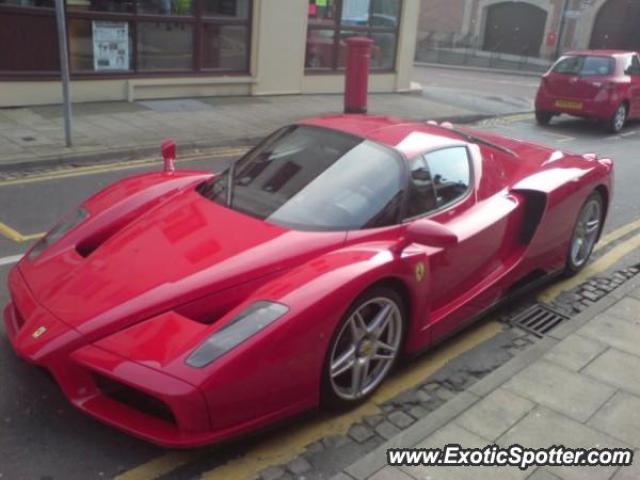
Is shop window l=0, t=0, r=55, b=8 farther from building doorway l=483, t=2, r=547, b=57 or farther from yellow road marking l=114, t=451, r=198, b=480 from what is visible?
building doorway l=483, t=2, r=547, b=57

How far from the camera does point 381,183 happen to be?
3.74 m

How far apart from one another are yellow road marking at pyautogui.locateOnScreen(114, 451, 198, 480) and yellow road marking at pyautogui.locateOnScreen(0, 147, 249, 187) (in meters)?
4.99

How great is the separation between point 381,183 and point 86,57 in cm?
860

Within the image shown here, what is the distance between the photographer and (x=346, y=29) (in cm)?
1457

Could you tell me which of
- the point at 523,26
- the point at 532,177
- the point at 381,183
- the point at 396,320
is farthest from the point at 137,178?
the point at 523,26

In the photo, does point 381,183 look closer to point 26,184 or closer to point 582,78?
point 26,184

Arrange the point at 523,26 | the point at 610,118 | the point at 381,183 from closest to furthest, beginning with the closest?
the point at 381,183 < the point at 610,118 < the point at 523,26

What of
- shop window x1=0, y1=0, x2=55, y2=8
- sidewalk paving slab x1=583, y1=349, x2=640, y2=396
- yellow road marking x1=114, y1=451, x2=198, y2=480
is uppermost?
shop window x1=0, y1=0, x2=55, y2=8

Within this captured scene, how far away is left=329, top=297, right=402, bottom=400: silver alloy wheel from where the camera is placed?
3234mm

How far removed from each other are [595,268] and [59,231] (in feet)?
13.5

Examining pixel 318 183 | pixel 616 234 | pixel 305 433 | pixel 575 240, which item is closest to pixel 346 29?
pixel 616 234

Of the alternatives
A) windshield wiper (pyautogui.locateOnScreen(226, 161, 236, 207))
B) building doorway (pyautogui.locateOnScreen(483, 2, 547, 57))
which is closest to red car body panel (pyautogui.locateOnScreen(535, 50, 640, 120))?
windshield wiper (pyautogui.locateOnScreen(226, 161, 236, 207))

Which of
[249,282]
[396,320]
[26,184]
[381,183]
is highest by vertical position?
[381,183]

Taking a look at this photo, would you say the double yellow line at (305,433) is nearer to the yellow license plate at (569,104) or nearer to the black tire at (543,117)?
the yellow license plate at (569,104)
